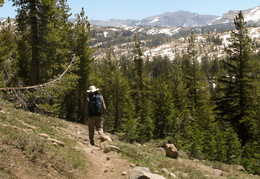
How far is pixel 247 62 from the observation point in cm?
2231

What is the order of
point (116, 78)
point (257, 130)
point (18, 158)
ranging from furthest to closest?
point (116, 78) → point (257, 130) → point (18, 158)

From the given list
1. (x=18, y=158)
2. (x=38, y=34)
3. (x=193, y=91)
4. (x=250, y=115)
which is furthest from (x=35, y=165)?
(x=193, y=91)

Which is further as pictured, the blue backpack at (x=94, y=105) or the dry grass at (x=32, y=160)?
the blue backpack at (x=94, y=105)

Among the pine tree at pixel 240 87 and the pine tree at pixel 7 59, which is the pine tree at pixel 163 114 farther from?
the pine tree at pixel 7 59

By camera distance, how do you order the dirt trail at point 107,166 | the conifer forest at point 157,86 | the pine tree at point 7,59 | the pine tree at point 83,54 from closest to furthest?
the dirt trail at point 107,166
the pine tree at point 7,59
the conifer forest at point 157,86
the pine tree at point 83,54

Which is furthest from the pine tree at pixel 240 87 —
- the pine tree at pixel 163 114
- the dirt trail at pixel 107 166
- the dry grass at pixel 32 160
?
the dry grass at pixel 32 160

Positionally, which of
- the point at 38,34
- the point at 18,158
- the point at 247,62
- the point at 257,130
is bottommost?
the point at 257,130

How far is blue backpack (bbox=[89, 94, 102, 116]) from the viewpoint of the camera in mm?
9253

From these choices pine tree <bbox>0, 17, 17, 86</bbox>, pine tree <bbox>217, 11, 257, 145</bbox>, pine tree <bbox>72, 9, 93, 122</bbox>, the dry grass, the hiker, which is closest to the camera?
the dry grass

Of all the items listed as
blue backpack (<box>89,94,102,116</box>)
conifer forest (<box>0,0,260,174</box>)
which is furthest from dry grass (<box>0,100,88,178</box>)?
conifer forest (<box>0,0,260,174</box>)

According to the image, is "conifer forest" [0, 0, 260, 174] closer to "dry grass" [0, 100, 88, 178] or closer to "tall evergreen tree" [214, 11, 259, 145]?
"tall evergreen tree" [214, 11, 259, 145]

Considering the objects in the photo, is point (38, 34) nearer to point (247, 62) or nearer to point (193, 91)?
point (247, 62)

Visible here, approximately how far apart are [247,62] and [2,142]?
22671 millimetres

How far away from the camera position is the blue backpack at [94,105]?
9.25m
